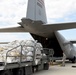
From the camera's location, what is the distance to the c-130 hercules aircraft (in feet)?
57.4

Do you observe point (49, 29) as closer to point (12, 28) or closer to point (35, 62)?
point (12, 28)

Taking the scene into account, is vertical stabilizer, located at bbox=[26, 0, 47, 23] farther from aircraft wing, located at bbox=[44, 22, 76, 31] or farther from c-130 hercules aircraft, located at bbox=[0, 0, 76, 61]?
aircraft wing, located at bbox=[44, 22, 76, 31]

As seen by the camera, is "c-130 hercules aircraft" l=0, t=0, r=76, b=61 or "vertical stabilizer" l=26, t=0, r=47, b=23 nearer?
"vertical stabilizer" l=26, t=0, r=47, b=23

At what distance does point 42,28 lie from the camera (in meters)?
19.2

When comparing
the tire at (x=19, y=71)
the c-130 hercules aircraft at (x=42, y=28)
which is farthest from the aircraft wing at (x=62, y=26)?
the tire at (x=19, y=71)

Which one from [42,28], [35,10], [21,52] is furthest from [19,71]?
[42,28]

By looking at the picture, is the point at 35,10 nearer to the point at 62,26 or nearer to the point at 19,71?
the point at 62,26

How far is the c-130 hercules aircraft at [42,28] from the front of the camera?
17.5 meters

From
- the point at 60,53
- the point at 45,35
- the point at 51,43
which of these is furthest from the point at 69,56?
the point at 45,35

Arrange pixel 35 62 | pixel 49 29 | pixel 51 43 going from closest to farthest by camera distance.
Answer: pixel 35 62 → pixel 49 29 → pixel 51 43

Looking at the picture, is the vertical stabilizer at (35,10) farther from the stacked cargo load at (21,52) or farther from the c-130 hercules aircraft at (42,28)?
the stacked cargo load at (21,52)

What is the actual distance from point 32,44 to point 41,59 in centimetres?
142

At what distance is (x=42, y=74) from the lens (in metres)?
11.9

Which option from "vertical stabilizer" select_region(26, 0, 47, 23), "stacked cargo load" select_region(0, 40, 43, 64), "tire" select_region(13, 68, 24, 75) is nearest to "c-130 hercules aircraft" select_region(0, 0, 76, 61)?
"vertical stabilizer" select_region(26, 0, 47, 23)
